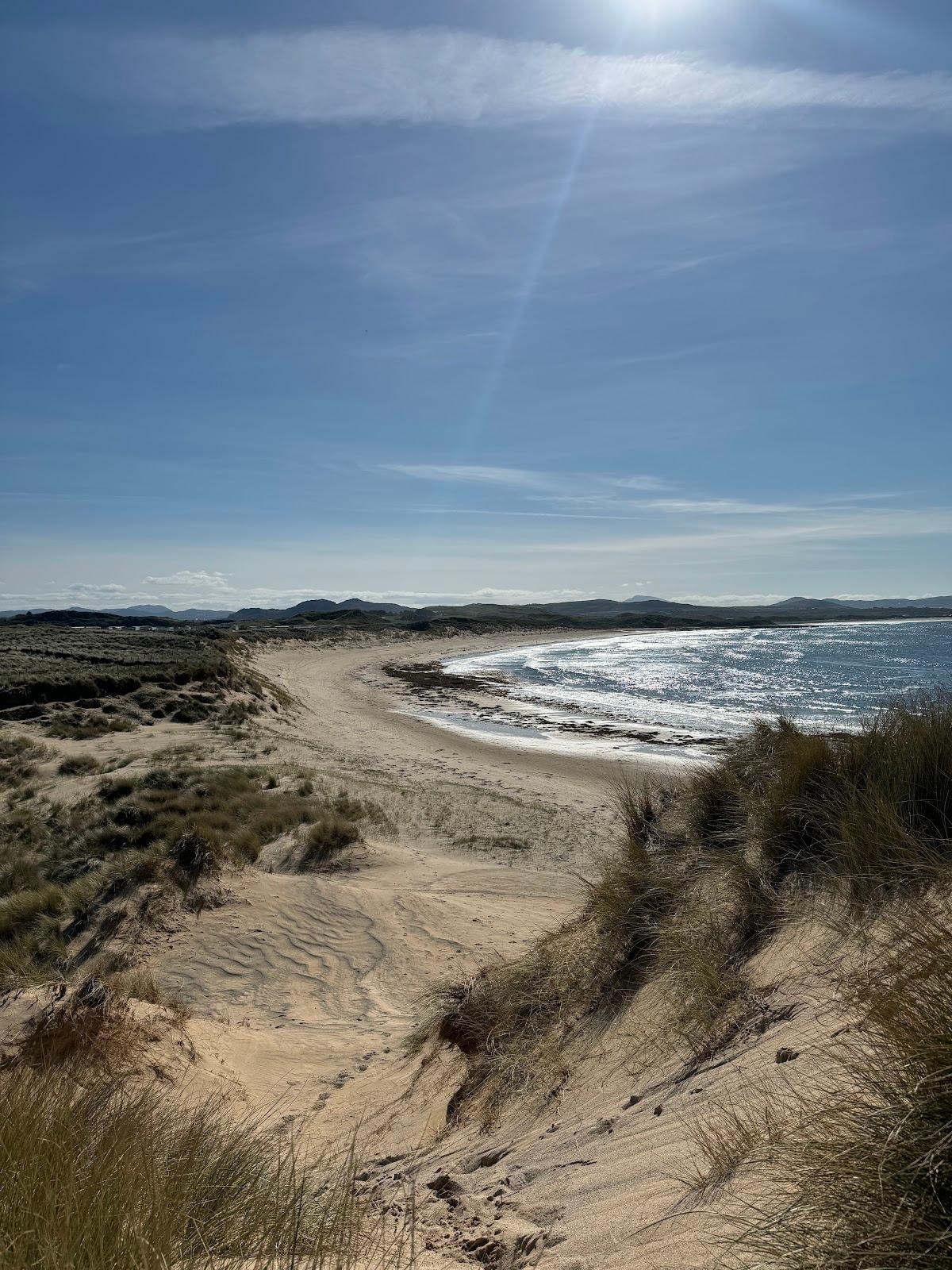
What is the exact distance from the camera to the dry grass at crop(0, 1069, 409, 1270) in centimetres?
200

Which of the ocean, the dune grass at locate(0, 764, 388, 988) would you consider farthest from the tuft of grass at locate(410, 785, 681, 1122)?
the ocean

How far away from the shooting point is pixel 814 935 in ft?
13.2

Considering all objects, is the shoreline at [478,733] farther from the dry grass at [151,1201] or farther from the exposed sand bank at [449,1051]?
the dry grass at [151,1201]

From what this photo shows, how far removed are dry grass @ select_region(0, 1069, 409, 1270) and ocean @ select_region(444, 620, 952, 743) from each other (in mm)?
10640

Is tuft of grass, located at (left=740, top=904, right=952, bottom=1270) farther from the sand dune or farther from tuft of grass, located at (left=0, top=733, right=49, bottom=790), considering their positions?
tuft of grass, located at (left=0, top=733, right=49, bottom=790)

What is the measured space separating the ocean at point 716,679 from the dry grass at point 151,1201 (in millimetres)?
10640

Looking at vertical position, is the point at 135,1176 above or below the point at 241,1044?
above

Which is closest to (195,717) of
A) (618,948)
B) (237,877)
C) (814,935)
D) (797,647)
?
(237,877)

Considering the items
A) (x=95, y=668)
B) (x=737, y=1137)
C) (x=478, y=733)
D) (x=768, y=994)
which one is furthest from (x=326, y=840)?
(x=95, y=668)

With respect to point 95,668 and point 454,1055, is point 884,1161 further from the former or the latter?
point 95,668

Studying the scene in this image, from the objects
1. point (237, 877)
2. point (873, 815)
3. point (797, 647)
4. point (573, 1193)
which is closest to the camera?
point (573, 1193)

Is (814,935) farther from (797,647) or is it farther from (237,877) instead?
(797,647)

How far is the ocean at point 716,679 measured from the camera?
28.7 metres

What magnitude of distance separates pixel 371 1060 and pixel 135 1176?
12.7ft
